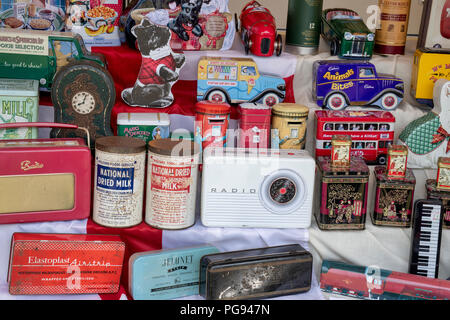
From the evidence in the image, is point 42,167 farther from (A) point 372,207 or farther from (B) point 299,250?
Result: (A) point 372,207

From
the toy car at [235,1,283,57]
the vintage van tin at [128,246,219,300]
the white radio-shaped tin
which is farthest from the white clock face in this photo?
the toy car at [235,1,283,57]

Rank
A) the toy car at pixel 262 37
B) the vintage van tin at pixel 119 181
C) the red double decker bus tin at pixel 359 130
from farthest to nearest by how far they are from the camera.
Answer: the toy car at pixel 262 37, the red double decker bus tin at pixel 359 130, the vintage van tin at pixel 119 181

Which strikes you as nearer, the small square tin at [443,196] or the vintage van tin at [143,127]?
the small square tin at [443,196]

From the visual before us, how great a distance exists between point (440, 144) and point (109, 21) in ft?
4.67

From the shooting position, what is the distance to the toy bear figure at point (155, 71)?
2.26m

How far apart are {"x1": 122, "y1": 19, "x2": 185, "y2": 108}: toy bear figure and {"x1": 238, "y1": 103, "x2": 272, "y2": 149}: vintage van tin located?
1.10 feet

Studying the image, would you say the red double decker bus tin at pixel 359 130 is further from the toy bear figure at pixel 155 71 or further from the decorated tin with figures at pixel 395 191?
the toy bear figure at pixel 155 71

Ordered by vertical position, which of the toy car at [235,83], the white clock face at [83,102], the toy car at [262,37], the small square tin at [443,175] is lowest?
the small square tin at [443,175]

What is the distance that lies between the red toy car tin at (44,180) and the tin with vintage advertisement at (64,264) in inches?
4.3

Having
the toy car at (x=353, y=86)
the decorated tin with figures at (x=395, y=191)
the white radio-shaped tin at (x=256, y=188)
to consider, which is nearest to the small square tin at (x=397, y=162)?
the decorated tin with figures at (x=395, y=191)

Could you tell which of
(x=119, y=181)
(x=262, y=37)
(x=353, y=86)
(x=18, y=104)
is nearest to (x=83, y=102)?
(x=18, y=104)

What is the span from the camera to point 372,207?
6.72 feet

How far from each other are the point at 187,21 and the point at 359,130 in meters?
0.89

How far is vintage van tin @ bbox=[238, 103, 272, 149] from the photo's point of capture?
2.16 metres
